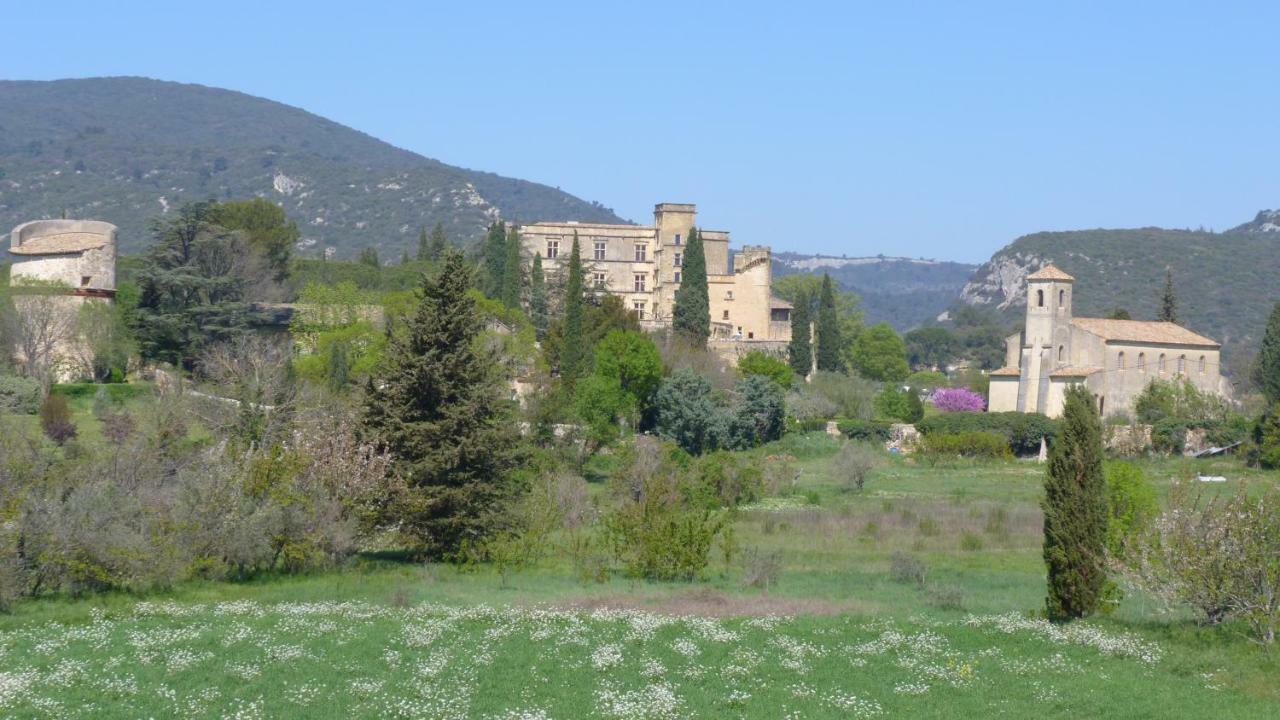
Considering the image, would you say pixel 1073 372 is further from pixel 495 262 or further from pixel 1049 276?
pixel 495 262

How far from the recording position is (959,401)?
263ft

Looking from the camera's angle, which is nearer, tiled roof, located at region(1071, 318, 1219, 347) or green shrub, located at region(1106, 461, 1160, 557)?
green shrub, located at region(1106, 461, 1160, 557)

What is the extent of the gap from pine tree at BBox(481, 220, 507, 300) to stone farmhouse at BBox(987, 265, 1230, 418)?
25.3 meters

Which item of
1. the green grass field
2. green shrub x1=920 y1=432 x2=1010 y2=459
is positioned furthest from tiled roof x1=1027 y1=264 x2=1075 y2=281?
the green grass field

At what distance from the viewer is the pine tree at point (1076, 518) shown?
2059 cm

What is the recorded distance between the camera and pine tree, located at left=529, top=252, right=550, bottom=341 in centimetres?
6962

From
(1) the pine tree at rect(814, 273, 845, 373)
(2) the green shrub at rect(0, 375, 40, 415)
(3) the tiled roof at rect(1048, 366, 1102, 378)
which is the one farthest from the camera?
(1) the pine tree at rect(814, 273, 845, 373)

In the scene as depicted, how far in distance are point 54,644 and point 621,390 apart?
39.3 meters

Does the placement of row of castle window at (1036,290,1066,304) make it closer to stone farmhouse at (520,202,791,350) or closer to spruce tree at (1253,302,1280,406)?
spruce tree at (1253,302,1280,406)

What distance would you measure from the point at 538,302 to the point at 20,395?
29.6 meters

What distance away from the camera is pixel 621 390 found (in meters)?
56.2

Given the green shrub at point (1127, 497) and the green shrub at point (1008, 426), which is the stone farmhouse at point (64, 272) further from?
the green shrub at point (1127, 497)

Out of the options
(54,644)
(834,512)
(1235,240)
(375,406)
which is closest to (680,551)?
(375,406)

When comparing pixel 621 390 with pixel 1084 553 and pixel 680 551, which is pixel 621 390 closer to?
pixel 680 551
